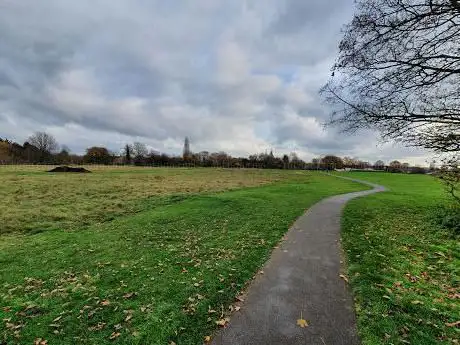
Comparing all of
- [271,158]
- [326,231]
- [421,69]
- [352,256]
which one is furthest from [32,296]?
[271,158]

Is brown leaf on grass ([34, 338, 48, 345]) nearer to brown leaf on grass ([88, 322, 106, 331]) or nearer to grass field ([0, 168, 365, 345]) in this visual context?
grass field ([0, 168, 365, 345])

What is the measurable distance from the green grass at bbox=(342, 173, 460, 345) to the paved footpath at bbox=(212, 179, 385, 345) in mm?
344

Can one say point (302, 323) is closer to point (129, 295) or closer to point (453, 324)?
point (453, 324)

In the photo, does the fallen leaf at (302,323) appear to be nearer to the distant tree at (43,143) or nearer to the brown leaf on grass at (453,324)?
the brown leaf on grass at (453,324)

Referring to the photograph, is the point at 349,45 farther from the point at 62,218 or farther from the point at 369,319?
the point at 62,218

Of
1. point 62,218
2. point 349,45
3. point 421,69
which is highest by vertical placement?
point 349,45

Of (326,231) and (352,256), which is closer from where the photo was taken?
(352,256)

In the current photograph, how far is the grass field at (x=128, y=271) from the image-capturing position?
197 inches

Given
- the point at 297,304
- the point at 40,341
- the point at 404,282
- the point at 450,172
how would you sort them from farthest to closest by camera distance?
the point at 450,172 < the point at 404,282 < the point at 297,304 < the point at 40,341

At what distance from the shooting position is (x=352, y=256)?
8.05m

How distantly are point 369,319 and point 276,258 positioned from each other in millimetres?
3421

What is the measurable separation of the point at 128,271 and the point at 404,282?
686cm

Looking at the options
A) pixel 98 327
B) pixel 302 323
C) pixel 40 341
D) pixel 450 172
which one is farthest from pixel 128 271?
pixel 450 172

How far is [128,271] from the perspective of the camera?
25.0 feet
